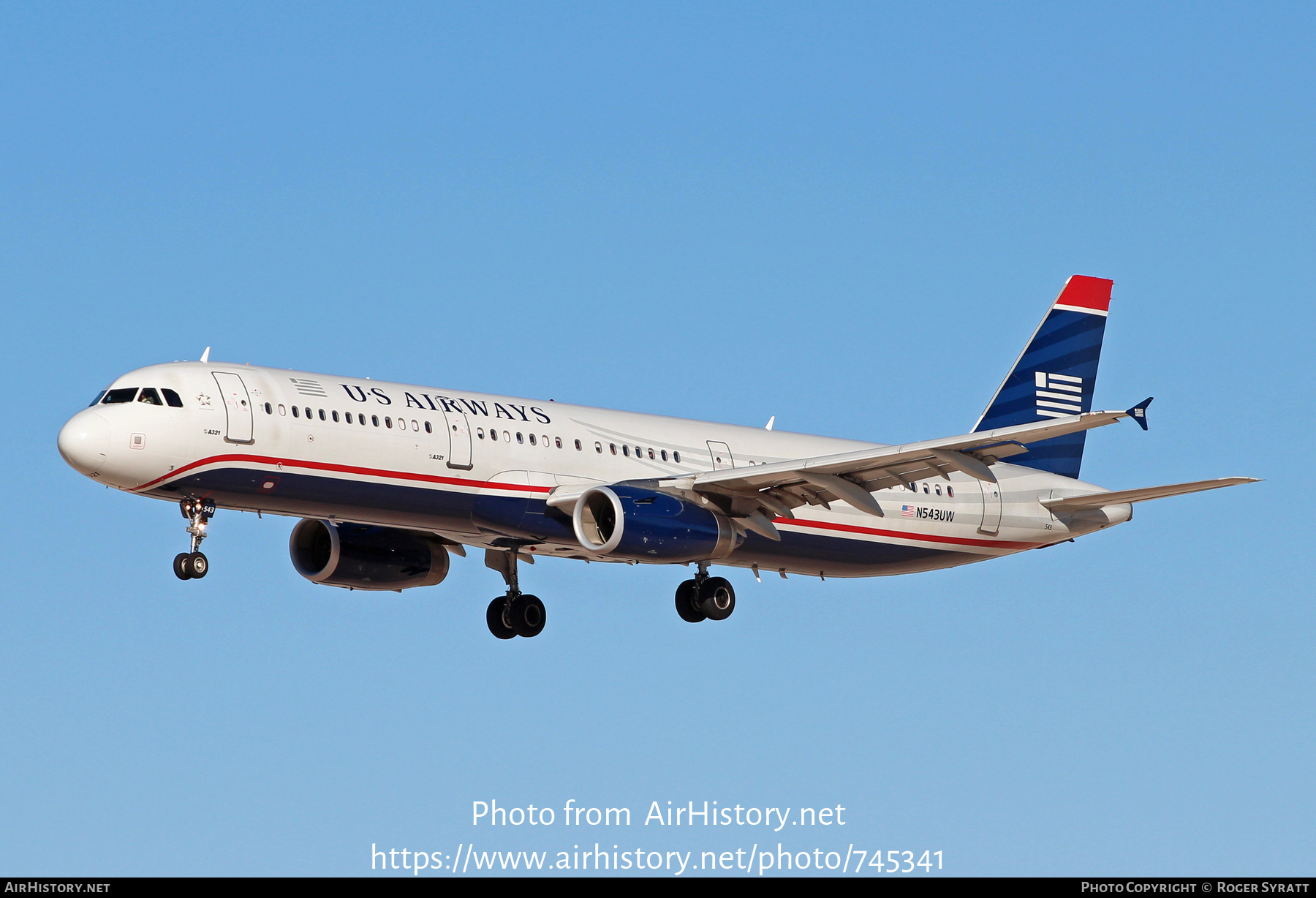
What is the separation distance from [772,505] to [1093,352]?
561 inches

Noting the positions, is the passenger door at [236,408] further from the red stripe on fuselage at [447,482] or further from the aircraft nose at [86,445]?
the aircraft nose at [86,445]

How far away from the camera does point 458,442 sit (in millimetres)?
39531

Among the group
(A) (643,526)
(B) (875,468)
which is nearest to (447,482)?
(A) (643,526)

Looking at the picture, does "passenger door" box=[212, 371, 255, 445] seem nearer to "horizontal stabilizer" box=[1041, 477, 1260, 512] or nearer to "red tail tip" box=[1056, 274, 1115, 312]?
"horizontal stabilizer" box=[1041, 477, 1260, 512]

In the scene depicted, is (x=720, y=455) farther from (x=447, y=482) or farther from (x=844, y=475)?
(x=447, y=482)

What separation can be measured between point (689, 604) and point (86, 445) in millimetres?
14470

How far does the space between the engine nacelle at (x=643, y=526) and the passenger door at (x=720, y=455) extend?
2.99m

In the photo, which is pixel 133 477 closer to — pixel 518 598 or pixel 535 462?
pixel 535 462

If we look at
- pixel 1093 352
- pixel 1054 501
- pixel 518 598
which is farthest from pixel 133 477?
pixel 1093 352

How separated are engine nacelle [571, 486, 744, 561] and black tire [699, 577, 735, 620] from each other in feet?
7.98

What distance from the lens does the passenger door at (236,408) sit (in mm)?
37281

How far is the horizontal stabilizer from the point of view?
37.7 metres

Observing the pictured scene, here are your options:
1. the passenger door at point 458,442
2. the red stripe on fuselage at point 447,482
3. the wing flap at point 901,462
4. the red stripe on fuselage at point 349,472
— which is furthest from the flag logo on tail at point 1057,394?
the passenger door at point 458,442

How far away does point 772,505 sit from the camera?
42188 mm
